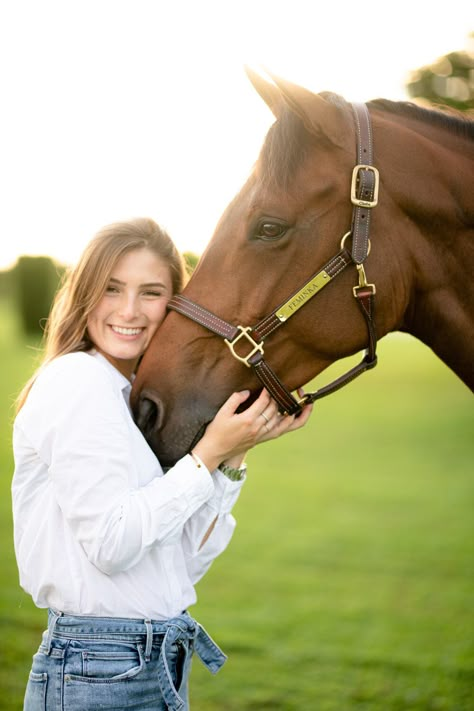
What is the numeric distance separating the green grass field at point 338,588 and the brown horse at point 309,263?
1.14 meters

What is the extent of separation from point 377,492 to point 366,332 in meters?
7.96

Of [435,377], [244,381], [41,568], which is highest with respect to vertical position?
[244,381]

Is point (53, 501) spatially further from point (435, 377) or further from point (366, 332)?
point (435, 377)

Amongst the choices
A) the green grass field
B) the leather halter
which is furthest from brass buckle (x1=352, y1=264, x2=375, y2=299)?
the green grass field

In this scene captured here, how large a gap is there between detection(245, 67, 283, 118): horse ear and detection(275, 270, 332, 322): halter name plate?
0.59 meters

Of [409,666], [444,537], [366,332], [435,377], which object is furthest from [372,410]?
[366,332]

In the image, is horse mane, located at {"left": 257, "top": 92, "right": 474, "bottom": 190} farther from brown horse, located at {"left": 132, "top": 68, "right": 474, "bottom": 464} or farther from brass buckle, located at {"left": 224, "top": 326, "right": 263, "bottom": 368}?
brass buckle, located at {"left": 224, "top": 326, "right": 263, "bottom": 368}

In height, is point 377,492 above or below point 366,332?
below

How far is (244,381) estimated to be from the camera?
7.72 feet

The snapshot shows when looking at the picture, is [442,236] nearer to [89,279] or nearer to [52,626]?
[89,279]

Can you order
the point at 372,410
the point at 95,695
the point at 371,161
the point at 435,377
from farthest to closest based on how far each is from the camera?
the point at 435,377, the point at 372,410, the point at 371,161, the point at 95,695

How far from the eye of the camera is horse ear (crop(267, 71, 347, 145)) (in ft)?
7.00

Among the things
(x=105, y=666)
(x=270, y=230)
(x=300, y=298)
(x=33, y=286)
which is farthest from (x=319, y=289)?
(x=33, y=286)

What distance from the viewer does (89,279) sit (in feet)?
7.99
